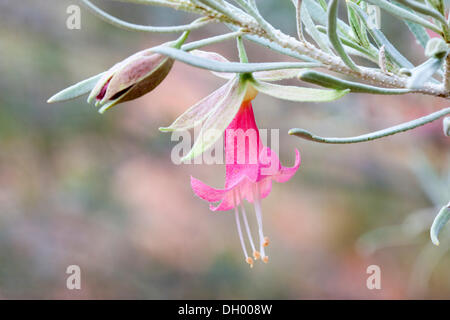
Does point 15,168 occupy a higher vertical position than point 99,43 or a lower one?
lower

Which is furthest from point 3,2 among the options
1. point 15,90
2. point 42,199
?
point 42,199

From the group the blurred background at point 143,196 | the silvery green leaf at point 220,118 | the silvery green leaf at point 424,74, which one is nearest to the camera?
the silvery green leaf at point 424,74

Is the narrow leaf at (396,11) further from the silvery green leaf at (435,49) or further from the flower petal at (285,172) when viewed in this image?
the flower petal at (285,172)

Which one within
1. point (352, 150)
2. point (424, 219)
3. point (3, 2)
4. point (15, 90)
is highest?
point (3, 2)

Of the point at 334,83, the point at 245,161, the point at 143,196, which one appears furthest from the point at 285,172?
the point at 143,196

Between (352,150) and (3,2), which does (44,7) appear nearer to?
(3,2)

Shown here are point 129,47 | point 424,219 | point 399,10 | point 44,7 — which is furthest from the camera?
point 129,47

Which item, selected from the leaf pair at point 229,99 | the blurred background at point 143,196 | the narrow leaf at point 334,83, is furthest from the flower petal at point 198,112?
the blurred background at point 143,196
